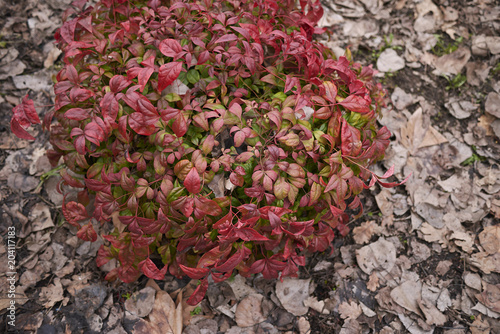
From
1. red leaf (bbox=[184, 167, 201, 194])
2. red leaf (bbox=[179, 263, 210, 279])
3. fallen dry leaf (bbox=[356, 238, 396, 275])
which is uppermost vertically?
red leaf (bbox=[184, 167, 201, 194])

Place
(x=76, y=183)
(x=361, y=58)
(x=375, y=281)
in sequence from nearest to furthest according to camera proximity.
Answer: (x=76, y=183) < (x=375, y=281) < (x=361, y=58)

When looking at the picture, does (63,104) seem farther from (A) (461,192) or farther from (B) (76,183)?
(A) (461,192)

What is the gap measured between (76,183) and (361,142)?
1.67 m

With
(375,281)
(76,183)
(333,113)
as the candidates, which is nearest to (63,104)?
(76,183)

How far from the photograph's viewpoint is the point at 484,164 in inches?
105

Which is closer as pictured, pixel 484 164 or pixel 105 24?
pixel 105 24

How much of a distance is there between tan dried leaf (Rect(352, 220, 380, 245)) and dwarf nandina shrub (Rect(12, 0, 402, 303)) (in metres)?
0.45

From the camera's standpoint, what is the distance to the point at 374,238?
2500 millimetres

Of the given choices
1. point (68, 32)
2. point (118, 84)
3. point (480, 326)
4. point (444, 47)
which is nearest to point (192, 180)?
point (118, 84)

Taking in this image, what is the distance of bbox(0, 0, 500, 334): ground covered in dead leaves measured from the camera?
7.25 feet

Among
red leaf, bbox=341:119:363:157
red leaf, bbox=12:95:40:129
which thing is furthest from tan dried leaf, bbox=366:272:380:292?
red leaf, bbox=12:95:40:129

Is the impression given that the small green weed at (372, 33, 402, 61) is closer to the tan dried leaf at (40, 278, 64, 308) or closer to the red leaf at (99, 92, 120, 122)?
the red leaf at (99, 92, 120, 122)

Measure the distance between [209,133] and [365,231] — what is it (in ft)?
4.46

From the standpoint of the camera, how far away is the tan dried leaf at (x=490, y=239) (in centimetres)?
235
